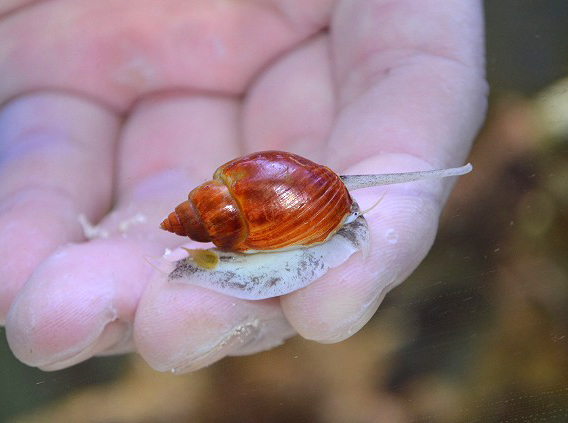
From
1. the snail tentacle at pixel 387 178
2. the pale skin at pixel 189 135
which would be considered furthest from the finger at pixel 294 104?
the snail tentacle at pixel 387 178

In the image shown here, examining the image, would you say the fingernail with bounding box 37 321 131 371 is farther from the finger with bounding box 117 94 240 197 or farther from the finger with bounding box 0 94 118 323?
the finger with bounding box 117 94 240 197

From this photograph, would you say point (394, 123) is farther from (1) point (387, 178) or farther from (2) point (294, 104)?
(2) point (294, 104)

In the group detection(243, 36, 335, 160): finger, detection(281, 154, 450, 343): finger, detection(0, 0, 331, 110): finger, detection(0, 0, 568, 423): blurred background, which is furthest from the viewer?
detection(0, 0, 331, 110): finger

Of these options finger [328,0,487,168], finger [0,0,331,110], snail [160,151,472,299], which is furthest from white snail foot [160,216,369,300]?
finger [0,0,331,110]

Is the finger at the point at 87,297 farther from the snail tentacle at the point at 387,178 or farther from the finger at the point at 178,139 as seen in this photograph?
the snail tentacle at the point at 387,178

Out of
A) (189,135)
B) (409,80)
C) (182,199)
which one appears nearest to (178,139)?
(189,135)

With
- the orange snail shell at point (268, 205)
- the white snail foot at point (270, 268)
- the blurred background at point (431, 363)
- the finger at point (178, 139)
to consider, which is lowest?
the blurred background at point (431, 363)

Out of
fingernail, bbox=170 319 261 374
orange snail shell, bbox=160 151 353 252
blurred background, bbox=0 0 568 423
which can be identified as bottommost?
blurred background, bbox=0 0 568 423

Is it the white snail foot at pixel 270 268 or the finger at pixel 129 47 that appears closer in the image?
the white snail foot at pixel 270 268
